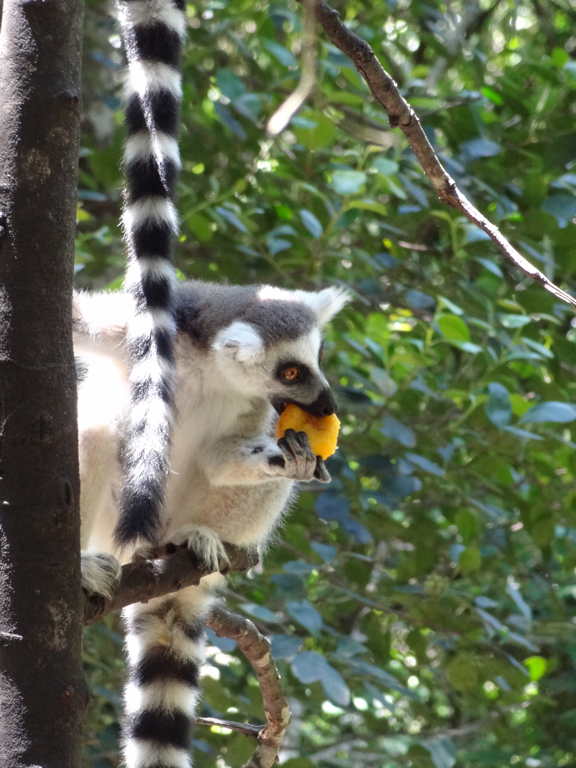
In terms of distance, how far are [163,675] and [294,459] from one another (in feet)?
2.42

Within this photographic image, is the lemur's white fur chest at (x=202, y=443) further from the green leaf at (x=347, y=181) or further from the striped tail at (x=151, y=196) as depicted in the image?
the green leaf at (x=347, y=181)

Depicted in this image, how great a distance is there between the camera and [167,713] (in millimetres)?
3061

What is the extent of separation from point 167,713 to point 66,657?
156cm

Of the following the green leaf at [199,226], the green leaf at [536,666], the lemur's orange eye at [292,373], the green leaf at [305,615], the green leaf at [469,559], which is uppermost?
the green leaf at [199,226]

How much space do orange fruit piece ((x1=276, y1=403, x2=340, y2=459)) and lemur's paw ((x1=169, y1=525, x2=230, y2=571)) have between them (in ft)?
1.20

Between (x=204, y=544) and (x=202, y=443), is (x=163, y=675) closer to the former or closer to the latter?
(x=204, y=544)

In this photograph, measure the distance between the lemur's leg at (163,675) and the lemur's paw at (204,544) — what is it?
0.18 m

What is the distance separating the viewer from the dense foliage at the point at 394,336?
399 cm

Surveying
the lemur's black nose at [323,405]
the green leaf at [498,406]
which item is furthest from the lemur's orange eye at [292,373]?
the green leaf at [498,406]

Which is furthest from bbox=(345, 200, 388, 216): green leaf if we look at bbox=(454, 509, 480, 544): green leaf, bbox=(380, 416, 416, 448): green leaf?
bbox=(454, 509, 480, 544): green leaf

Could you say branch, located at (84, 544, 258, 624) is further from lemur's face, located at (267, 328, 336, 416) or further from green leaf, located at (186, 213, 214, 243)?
green leaf, located at (186, 213, 214, 243)

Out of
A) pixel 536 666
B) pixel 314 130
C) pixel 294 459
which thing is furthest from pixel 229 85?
pixel 536 666

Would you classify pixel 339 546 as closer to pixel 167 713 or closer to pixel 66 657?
pixel 167 713

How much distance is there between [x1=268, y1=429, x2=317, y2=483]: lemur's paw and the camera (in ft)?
9.89
